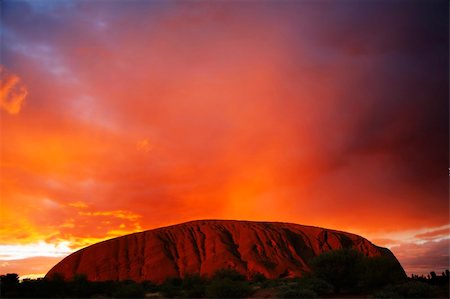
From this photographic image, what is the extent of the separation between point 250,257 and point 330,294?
128ft

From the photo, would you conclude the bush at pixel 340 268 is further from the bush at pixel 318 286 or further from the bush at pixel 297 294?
the bush at pixel 297 294

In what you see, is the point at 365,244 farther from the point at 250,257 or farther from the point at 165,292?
the point at 165,292

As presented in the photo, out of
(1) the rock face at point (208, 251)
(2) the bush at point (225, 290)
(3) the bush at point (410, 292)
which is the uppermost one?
(1) the rock face at point (208, 251)

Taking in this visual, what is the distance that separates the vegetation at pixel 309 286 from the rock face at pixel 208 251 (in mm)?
29848

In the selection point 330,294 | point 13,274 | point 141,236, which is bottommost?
point 330,294

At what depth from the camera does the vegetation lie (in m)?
30.3

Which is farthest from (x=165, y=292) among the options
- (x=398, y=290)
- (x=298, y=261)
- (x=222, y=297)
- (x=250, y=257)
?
(x=298, y=261)

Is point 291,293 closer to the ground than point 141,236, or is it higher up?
closer to the ground

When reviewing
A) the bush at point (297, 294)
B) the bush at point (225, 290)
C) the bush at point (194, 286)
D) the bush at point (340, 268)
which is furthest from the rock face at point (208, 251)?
the bush at point (297, 294)

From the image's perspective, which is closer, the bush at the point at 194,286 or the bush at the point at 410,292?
the bush at the point at 410,292

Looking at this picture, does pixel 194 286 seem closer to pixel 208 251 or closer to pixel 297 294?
pixel 297 294

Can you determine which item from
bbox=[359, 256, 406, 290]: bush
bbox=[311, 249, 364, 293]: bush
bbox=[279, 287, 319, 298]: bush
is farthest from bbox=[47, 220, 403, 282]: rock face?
bbox=[279, 287, 319, 298]: bush

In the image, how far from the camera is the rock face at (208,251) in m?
71.1

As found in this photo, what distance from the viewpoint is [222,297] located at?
30.5 m
